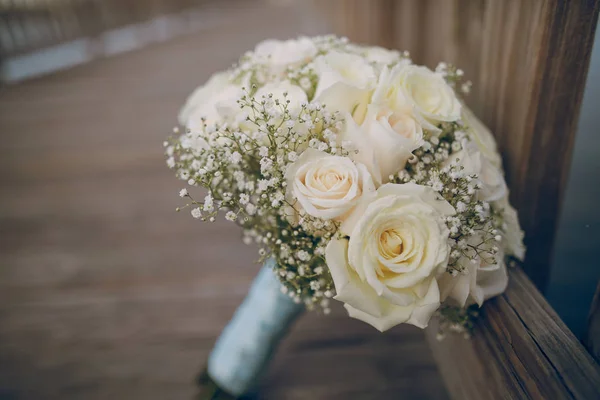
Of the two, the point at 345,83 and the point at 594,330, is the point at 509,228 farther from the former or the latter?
the point at 345,83

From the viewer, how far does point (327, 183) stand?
0.65 m

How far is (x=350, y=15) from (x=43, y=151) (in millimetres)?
1763

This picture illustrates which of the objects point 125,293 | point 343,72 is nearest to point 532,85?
point 343,72

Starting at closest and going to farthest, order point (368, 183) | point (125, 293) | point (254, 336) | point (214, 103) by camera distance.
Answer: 1. point (368, 183)
2. point (214, 103)
3. point (254, 336)
4. point (125, 293)

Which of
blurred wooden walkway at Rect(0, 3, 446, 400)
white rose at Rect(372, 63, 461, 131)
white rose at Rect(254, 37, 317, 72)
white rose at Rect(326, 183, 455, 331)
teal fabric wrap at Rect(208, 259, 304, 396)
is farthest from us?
blurred wooden walkway at Rect(0, 3, 446, 400)

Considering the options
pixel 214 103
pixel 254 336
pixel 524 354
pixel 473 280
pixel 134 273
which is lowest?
pixel 134 273

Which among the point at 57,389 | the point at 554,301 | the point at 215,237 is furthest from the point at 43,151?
the point at 554,301

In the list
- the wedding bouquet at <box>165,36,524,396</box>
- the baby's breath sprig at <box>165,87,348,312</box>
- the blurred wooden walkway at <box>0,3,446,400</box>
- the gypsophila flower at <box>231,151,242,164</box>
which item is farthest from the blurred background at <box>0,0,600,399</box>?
the gypsophila flower at <box>231,151,242,164</box>

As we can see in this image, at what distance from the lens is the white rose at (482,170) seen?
28.0 inches

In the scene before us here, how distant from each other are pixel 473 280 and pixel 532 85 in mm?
389

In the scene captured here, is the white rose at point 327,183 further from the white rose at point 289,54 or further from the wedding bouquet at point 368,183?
the white rose at point 289,54

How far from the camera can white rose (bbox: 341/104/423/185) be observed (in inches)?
26.0

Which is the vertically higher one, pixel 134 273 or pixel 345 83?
pixel 345 83

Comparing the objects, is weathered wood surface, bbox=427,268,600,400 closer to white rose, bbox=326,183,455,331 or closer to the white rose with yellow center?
white rose, bbox=326,183,455,331
